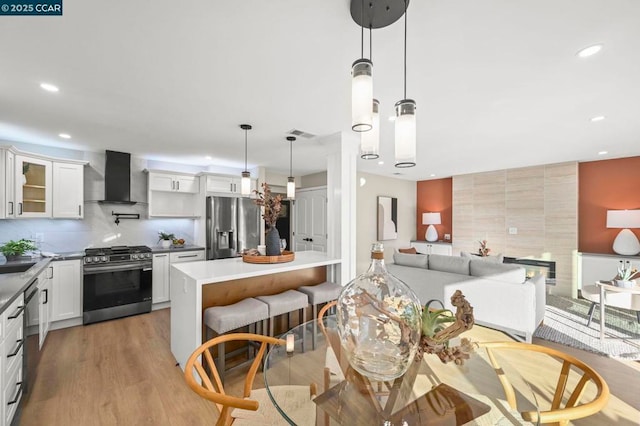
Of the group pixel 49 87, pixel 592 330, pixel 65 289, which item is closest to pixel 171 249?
pixel 65 289

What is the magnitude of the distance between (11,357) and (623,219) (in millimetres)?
7727

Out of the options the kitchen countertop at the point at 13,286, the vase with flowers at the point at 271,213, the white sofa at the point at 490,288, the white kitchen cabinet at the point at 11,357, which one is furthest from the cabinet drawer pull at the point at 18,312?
the white sofa at the point at 490,288

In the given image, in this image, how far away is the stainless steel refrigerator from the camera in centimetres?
477

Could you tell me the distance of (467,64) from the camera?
1863mm

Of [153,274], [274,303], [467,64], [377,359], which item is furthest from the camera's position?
[153,274]

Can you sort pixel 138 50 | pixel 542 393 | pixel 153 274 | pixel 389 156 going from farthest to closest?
pixel 389 156 < pixel 153 274 < pixel 542 393 < pixel 138 50

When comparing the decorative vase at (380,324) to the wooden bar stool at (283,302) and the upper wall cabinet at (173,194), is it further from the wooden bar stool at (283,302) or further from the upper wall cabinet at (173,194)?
the upper wall cabinet at (173,194)

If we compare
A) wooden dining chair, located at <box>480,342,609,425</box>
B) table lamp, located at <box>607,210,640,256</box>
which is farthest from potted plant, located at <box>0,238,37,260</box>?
table lamp, located at <box>607,210,640,256</box>

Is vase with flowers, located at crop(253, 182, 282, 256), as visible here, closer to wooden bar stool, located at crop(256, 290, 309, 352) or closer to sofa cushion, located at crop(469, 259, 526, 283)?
wooden bar stool, located at crop(256, 290, 309, 352)

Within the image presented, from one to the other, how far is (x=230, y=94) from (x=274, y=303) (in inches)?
74.6

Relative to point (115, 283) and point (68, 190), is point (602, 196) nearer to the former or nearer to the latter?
point (115, 283)

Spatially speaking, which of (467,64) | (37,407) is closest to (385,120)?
(467,64)

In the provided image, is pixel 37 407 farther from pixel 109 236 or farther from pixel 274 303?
pixel 109 236

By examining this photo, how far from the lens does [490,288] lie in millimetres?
3443
